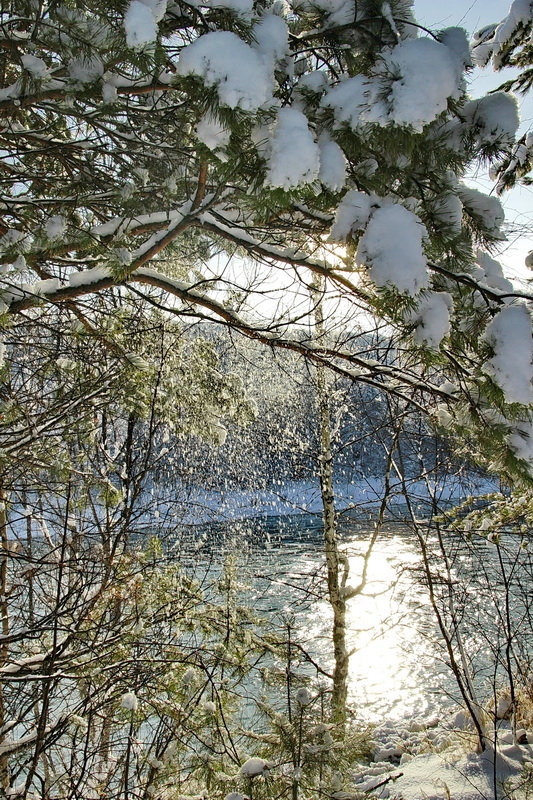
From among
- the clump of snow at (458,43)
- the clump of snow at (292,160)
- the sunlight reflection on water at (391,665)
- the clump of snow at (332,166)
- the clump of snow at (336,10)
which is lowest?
the sunlight reflection on water at (391,665)

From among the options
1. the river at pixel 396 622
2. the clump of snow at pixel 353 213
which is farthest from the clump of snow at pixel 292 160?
the river at pixel 396 622

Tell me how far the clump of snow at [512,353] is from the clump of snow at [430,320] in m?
0.15

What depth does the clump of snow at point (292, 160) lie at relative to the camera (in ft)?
3.70

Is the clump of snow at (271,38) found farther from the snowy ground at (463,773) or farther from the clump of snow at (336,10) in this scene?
the snowy ground at (463,773)

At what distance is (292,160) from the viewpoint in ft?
3.68

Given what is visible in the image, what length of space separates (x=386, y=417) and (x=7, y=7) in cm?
509

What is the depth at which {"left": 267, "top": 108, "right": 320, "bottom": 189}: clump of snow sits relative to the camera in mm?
1127

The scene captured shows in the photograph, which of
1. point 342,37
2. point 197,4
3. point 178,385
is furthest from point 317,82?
point 178,385

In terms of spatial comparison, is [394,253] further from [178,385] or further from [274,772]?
[178,385]

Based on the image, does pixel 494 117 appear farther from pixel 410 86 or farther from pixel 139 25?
pixel 139 25

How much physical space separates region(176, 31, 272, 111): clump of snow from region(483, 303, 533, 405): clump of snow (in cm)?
88

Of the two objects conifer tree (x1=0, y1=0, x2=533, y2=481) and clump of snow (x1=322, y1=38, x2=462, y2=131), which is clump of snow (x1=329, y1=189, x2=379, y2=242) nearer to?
conifer tree (x1=0, y1=0, x2=533, y2=481)

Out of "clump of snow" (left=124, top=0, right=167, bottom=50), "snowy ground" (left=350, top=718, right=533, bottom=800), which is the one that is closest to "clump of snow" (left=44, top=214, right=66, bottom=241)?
"clump of snow" (left=124, top=0, right=167, bottom=50)

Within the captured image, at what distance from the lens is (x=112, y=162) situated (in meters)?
3.01
